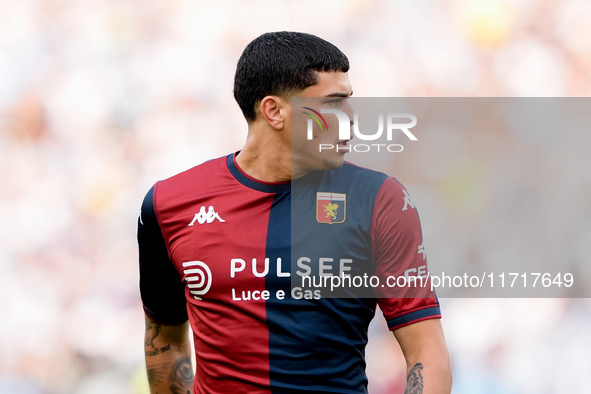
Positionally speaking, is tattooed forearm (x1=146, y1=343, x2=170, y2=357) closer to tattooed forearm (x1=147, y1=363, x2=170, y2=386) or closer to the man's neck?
tattooed forearm (x1=147, y1=363, x2=170, y2=386)

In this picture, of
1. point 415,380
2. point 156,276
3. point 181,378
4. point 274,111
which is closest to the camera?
point 415,380

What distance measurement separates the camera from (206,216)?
3.88 feet

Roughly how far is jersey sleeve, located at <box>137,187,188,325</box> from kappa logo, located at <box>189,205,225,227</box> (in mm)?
102

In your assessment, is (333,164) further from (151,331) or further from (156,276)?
(151,331)

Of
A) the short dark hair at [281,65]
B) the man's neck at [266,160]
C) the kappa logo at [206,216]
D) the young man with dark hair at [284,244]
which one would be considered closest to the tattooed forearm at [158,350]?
the young man with dark hair at [284,244]

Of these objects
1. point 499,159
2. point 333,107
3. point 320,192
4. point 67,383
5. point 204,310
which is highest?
point 499,159

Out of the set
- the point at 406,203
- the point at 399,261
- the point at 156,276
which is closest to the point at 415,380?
the point at 399,261

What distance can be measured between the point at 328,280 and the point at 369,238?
12cm

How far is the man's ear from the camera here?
1.13 m

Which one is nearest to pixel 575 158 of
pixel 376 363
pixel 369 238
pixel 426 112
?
pixel 426 112

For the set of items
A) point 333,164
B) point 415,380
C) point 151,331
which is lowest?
point 415,380

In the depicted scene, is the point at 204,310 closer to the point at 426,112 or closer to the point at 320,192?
the point at 320,192

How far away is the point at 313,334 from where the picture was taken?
1.07 meters

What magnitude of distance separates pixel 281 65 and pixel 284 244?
1.19 feet
